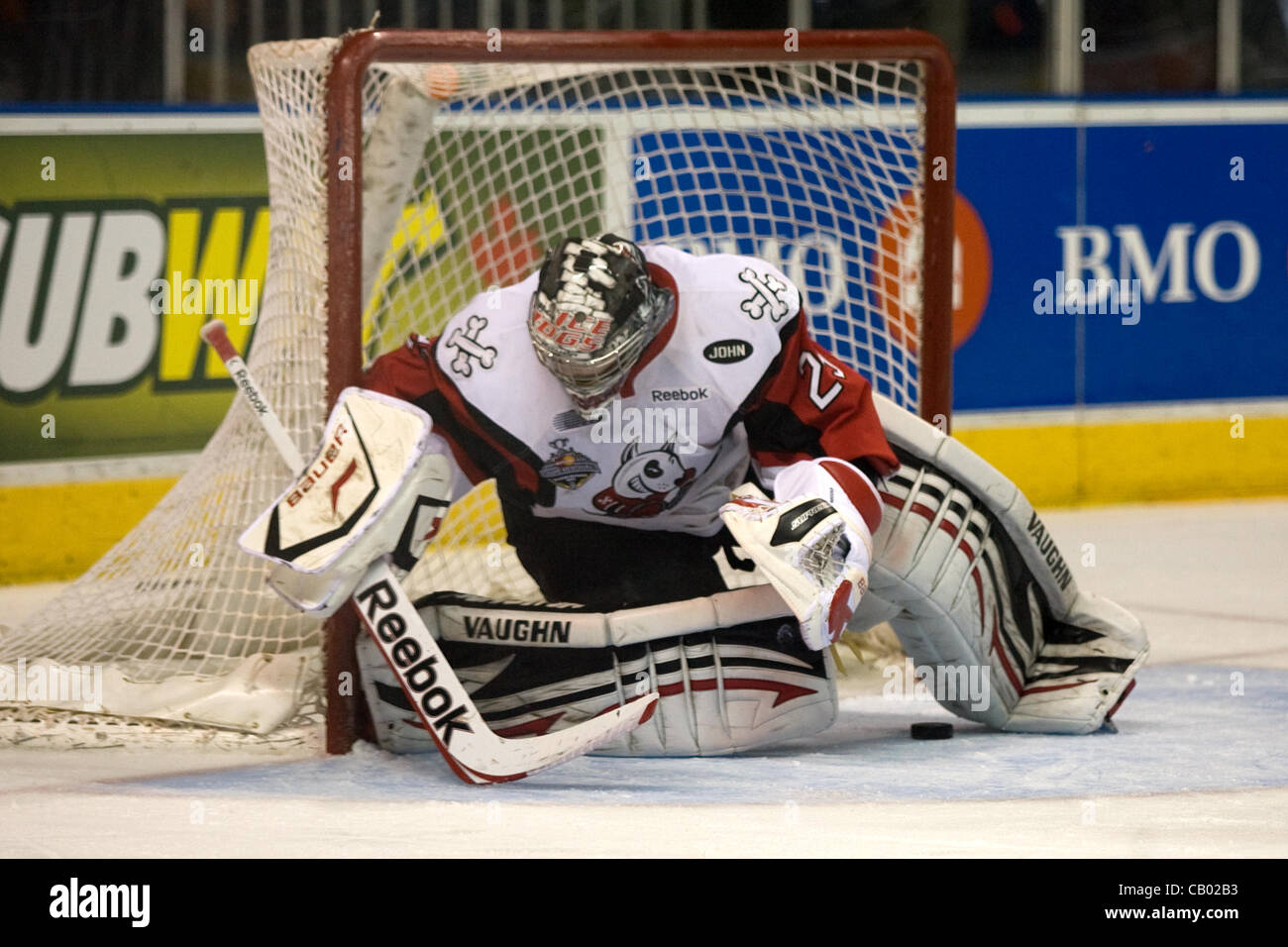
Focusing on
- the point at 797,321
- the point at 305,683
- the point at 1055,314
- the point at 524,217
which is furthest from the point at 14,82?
the point at 1055,314

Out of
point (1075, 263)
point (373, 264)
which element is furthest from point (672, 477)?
point (1075, 263)

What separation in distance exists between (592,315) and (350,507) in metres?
0.50

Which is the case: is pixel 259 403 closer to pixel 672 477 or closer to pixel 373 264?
pixel 373 264

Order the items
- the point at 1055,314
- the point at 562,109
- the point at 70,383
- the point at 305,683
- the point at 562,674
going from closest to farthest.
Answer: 1. the point at 562,674
2. the point at 305,683
3. the point at 562,109
4. the point at 70,383
5. the point at 1055,314

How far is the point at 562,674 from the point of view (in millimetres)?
3283

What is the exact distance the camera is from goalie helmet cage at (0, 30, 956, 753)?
3.37 metres

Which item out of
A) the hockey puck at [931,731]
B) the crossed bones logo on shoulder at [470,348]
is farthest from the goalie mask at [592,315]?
the hockey puck at [931,731]

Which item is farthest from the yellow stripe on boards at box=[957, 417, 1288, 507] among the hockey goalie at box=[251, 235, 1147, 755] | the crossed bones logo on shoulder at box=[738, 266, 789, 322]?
the crossed bones logo on shoulder at box=[738, 266, 789, 322]

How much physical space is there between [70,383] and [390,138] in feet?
6.21

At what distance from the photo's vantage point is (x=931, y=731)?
3559 millimetres

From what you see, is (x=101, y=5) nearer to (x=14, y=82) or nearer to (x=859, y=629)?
(x=14, y=82)

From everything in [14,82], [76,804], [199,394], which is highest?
[14,82]

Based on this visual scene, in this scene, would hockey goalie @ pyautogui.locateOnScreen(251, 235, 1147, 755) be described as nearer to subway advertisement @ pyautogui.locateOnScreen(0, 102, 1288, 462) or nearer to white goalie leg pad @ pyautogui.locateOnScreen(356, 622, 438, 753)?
white goalie leg pad @ pyautogui.locateOnScreen(356, 622, 438, 753)

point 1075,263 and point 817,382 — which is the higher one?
point 1075,263
